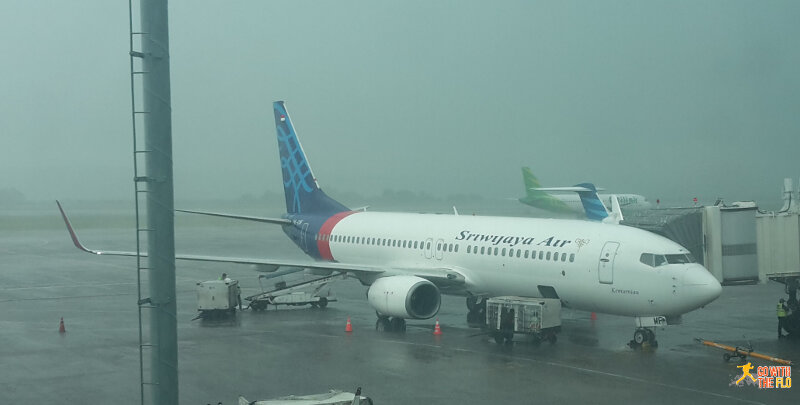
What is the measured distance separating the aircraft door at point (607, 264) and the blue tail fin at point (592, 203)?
83.2 ft

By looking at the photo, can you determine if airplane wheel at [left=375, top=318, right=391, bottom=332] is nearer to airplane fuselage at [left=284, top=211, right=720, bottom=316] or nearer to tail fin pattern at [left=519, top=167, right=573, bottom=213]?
airplane fuselage at [left=284, top=211, right=720, bottom=316]

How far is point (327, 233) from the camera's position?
30.9 metres

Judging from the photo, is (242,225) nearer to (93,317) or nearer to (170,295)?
(93,317)

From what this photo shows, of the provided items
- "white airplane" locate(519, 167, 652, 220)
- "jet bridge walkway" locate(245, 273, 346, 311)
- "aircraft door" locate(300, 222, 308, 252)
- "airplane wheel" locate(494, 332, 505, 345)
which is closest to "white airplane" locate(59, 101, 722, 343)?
"aircraft door" locate(300, 222, 308, 252)

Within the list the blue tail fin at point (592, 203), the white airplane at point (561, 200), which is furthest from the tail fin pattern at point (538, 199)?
the blue tail fin at point (592, 203)

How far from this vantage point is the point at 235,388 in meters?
16.4

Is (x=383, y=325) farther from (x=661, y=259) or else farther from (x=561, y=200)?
(x=561, y=200)

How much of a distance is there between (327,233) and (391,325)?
765cm

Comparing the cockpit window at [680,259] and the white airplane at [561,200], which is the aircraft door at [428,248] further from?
the white airplane at [561,200]

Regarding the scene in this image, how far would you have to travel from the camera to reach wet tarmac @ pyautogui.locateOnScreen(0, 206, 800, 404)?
1597 centimetres

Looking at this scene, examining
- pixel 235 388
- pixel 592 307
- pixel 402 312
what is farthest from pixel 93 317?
pixel 592 307

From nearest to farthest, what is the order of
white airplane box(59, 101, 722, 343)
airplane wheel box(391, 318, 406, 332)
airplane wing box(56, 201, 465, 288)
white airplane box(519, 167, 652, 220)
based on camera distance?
white airplane box(59, 101, 722, 343)
airplane wheel box(391, 318, 406, 332)
airplane wing box(56, 201, 465, 288)
white airplane box(519, 167, 652, 220)

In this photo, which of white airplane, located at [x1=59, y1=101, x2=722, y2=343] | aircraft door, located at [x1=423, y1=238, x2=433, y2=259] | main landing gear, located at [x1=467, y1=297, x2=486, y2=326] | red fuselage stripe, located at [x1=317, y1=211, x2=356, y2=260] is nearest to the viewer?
white airplane, located at [x1=59, y1=101, x2=722, y2=343]

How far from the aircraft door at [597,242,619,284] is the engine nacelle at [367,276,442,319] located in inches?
193
